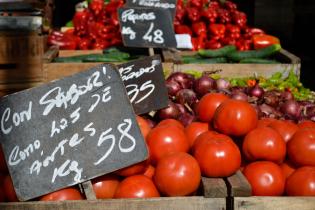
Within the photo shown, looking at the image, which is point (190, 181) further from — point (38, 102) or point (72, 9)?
point (72, 9)

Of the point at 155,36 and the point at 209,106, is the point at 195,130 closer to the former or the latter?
the point at 209,106

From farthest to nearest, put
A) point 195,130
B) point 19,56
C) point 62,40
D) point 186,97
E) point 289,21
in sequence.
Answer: point 289,21, point 62,40, point 19,56, point 186,97, point 195,130

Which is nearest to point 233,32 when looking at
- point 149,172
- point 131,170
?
point 149,172

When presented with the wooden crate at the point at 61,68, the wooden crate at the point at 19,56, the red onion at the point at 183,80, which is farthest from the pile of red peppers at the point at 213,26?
the red onion at the point at 183,80

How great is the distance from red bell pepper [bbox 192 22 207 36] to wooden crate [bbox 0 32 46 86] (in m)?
2.24

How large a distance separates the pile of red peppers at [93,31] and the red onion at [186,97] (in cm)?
269

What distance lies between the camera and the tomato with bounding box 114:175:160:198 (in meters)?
1.87

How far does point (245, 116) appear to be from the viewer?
207 cm

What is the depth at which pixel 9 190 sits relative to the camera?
1992 millimetres

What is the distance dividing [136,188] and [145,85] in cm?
74

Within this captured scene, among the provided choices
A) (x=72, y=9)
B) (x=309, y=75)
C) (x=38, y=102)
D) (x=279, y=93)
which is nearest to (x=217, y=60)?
(x=279, y=93)

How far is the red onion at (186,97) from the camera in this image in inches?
111

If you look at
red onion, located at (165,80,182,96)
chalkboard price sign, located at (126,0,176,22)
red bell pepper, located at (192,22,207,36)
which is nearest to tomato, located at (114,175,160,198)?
red onion, located at (165,80,182,96)

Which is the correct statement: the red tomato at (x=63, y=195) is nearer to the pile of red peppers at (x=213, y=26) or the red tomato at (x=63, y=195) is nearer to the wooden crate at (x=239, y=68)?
the wooden crate at (x=239, y=68)
